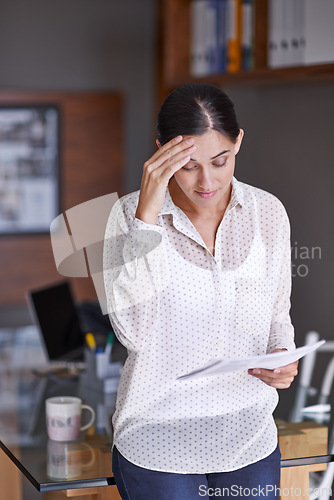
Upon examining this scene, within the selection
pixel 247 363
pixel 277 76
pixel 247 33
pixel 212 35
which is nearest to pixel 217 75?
pixel 247 33

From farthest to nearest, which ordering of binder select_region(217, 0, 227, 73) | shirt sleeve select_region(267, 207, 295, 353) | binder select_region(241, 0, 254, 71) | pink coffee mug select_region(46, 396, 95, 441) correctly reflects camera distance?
binder select_region(217, 0, 227, 73)
binder select_region(241, 0, 254, 71)
pink coffee mug select_region(46, 396, 95, 441)
shirt sleeve select_region(267, 207, 295, 353)

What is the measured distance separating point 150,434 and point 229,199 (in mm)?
483

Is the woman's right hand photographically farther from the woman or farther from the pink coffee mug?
the pink coffee mug

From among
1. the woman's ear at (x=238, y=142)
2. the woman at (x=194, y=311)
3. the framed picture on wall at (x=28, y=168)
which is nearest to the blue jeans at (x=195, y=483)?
the woman at (x=194, y=311)

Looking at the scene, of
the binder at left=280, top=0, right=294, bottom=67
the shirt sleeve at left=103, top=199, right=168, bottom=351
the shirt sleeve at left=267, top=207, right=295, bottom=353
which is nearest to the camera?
the shirt sleeve at left=103, top=199, right=168, bottom=351

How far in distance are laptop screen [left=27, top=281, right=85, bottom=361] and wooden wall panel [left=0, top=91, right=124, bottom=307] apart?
1.61 metres

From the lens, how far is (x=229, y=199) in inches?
61.0

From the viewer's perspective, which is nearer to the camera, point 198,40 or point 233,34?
point 233,34

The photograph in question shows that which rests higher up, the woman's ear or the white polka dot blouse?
the woman's ear

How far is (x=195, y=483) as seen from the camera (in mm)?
1445

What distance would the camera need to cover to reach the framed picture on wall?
4410 millimetres

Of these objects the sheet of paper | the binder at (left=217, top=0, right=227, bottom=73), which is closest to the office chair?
the sheet of paper

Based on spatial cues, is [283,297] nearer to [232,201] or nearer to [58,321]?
[232,201]

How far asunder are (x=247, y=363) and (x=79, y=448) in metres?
0.60
